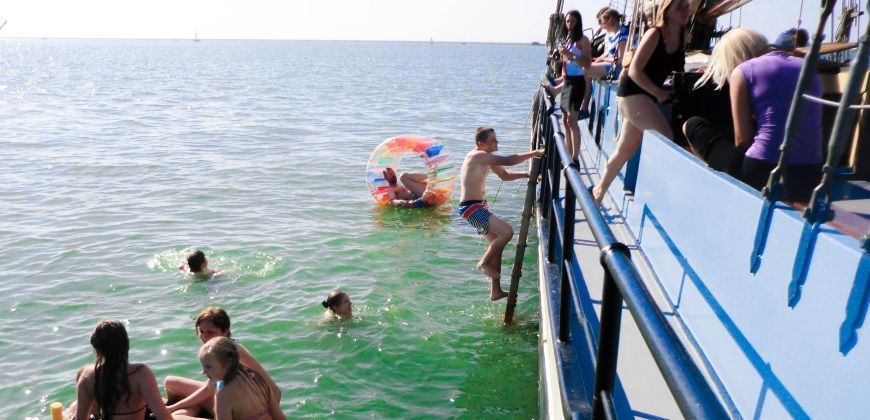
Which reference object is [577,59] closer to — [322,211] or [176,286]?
[176,286]

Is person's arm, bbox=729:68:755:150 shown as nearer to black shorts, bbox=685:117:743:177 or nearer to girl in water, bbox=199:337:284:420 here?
black shorts, bbox=685:117:743:177

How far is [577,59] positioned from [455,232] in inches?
186

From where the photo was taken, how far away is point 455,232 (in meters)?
11.9

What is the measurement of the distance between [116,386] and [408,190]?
9.13 m

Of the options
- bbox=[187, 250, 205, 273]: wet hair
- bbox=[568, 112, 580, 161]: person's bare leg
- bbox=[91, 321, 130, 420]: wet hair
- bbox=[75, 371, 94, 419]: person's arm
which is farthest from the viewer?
bbox=[187, 250, 205, 273]: wet hair

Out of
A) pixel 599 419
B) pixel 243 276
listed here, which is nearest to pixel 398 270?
pixel 243 276

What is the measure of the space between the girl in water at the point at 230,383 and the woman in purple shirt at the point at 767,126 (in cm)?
304

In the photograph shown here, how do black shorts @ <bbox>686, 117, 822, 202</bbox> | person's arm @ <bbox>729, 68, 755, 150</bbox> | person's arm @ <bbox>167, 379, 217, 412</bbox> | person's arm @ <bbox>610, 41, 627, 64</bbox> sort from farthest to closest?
1. person's arm @ <bbox>610, 41, 627, 64</bbox>
2. person's arm @ <bbox>167, 379, 217, 412</bbox>
3. person's arm @ <bbox>729, 68, 755, 150</bbox>
4. black shorts @ <bbox>686, 117, 822, 202</bbox>

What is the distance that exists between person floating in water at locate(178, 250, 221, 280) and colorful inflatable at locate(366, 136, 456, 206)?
14.6ft

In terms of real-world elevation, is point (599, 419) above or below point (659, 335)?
below

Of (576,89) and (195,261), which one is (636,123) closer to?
(576,89)

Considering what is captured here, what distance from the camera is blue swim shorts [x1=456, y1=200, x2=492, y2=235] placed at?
7.34 metres

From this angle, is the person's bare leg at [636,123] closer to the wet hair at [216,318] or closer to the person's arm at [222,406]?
the wet hair at [216,318]

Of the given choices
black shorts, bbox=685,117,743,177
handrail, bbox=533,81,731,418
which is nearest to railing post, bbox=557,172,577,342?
handrail, bbox=533,81,731,418
